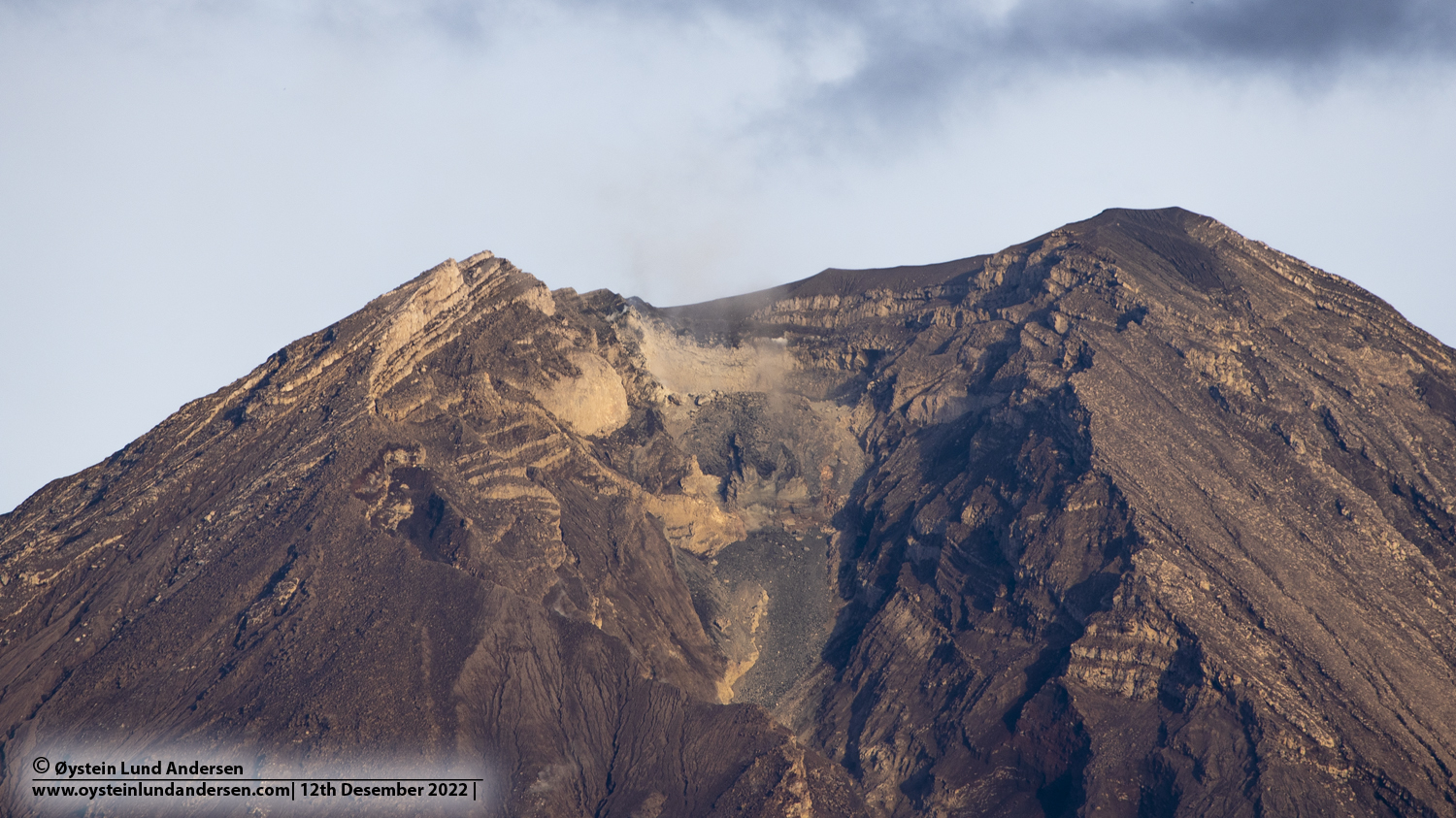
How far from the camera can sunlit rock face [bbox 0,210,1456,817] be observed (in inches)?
4038

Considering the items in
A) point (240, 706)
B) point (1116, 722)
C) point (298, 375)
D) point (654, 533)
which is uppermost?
point (298, 375)

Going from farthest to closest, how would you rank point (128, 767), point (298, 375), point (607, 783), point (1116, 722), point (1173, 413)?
point (1173, 413)
point (298, 375)
point (1116, 722)
point (607, 783)
point (128, 767)

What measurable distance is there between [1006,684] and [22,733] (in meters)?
60.9

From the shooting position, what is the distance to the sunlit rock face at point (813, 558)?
102562 millimetres

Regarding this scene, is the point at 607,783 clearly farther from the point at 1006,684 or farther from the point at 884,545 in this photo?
the point at 884,545

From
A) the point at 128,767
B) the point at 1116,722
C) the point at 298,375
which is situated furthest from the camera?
the point at 298,375

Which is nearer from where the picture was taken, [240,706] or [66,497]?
[240,706]

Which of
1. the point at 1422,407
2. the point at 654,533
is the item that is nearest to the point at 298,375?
the point at 654,533

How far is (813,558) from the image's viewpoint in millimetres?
137500

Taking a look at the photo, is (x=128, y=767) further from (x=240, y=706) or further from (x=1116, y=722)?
(x=1116, y=722)

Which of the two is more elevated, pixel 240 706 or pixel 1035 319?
pixel 1035 319

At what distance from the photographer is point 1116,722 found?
362 ft

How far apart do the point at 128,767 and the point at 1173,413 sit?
7834 centimetres

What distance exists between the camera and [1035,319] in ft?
488
